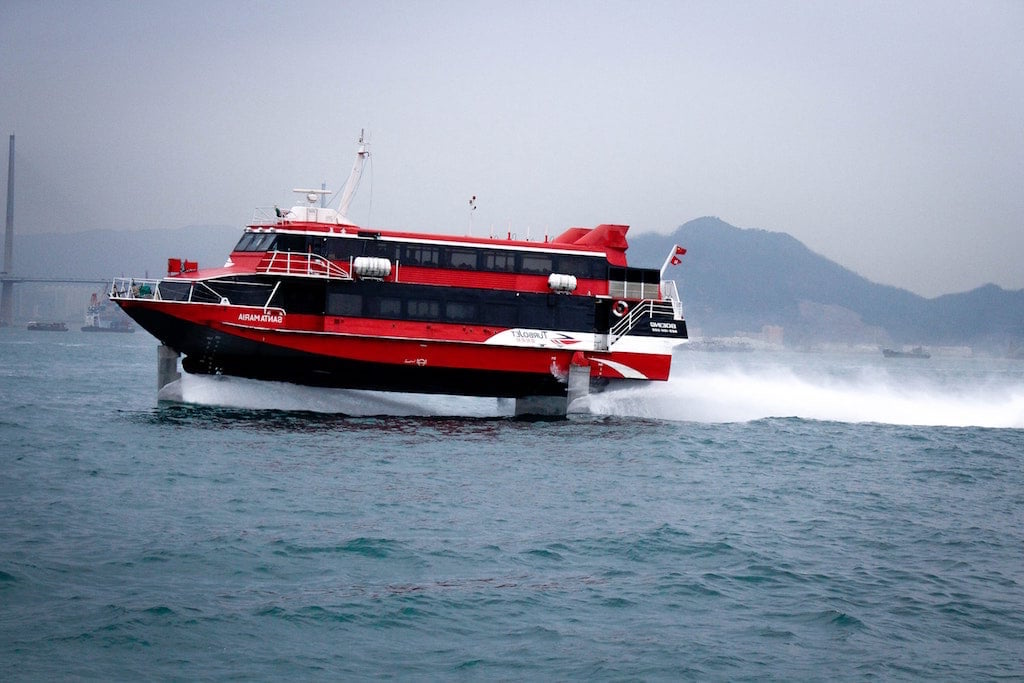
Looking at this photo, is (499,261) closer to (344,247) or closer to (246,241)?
(344,247)

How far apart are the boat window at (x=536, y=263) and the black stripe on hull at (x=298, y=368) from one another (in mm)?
3317

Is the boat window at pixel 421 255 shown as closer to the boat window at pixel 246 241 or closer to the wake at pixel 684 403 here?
the wake at pixel 684 403

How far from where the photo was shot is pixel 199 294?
94.0 feet

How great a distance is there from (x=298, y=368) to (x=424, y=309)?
4119 mm

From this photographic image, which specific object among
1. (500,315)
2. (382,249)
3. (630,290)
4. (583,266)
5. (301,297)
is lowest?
(500,315)

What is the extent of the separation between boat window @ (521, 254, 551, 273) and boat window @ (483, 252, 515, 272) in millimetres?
382

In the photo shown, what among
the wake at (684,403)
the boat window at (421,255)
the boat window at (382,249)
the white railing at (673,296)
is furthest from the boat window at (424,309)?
the white railing at (673,296)

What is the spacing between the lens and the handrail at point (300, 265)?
29.0 metres

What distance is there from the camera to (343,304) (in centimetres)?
2933

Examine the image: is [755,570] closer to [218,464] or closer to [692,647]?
[692,647]

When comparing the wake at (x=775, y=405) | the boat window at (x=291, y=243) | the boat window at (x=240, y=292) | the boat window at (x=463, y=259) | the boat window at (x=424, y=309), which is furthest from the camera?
the wake at (x=775, y=405)

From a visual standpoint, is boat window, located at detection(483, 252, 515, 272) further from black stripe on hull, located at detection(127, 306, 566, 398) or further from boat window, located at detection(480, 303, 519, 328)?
black stripe on hull, located at detection(127, 306, 566, 398)

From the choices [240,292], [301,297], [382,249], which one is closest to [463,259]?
[382,249]

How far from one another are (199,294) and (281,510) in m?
14.0
